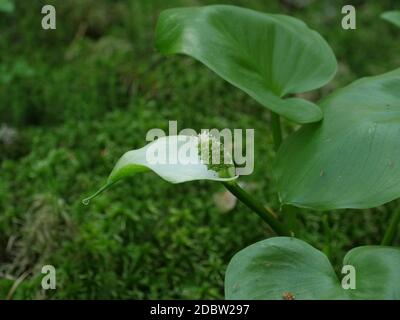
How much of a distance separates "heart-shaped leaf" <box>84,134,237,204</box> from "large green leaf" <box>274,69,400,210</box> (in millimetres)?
111

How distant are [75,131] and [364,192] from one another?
1.19 meters

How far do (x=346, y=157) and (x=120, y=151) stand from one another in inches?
37.1

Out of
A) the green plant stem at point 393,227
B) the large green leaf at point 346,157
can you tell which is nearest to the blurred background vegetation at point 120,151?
the green plant stem at point 393,227

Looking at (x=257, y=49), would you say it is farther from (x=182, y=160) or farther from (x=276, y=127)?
(x=182, y=160)

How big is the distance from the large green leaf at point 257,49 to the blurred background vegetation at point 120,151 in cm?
41

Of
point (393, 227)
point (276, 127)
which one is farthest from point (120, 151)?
point (393, 227)

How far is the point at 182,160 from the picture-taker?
1077 millimetres

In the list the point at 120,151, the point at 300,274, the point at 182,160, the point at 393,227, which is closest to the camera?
the point at 300,274

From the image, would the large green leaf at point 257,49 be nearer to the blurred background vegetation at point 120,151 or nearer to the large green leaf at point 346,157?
the large green leaf at point 346,157

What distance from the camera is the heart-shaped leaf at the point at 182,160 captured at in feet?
3.34

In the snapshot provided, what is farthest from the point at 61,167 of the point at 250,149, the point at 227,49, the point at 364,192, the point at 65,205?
the point at 364,192

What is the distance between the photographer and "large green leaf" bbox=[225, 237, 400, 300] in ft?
3.05
